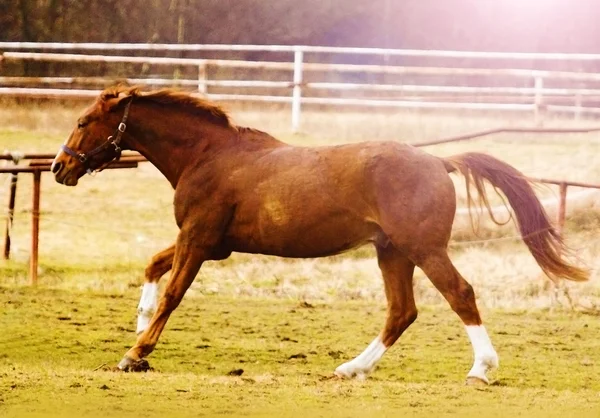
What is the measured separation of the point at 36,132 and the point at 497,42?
411 inches

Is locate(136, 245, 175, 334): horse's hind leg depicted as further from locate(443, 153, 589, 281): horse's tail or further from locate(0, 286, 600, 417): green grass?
locate(443, 153, 589, 281): horse's tail

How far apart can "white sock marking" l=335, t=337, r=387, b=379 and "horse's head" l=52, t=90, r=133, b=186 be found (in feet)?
6.22

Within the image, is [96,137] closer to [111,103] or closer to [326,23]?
[111,103]

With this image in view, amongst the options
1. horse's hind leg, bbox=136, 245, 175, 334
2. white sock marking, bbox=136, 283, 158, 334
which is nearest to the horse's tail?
horse's hind leg, bbox=136, 245, 175, 334

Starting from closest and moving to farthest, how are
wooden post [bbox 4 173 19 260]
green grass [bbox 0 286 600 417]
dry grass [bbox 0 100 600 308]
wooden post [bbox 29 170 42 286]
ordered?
green grass [bbox 0 286 600 417]
wooden post [bbox 29 170 42 286]
dry grass [bbox 0 100 600 308]
wooden post [bbox 4 173 19 260]

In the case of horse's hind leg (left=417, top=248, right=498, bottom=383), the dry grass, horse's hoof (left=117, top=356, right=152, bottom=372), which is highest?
horse's hind leg (left=417, top=248, right=498, bottom=383)

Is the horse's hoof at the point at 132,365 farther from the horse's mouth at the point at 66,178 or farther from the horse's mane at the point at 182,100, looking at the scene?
the horse's mane at the point at 182,100

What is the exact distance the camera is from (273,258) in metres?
11.1

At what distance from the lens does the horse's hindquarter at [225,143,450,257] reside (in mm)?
6094

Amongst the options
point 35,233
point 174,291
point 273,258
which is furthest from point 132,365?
point 273,258

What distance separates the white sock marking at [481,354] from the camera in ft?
19.1

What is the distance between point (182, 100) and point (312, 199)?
1134 mm

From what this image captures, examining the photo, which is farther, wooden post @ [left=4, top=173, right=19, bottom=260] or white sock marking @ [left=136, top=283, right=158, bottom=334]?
wooden post @ [left=4, top=173, right=19, bottom=260]

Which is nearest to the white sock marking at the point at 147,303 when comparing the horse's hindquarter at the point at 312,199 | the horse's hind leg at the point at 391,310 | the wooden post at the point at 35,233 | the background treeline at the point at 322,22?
the horse's hindquarter at the point at 312,199
